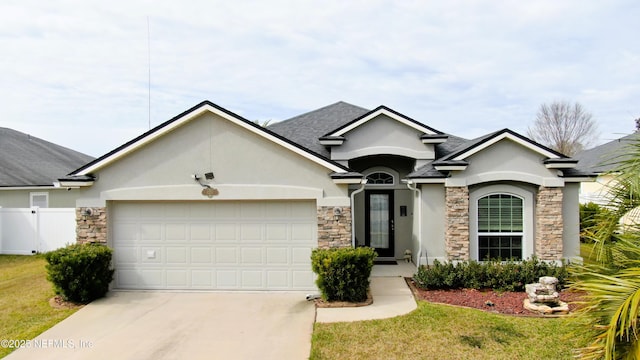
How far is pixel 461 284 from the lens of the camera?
1035 cm

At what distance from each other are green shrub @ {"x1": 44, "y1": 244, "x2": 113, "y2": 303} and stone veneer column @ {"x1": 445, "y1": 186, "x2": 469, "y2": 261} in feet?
30.3

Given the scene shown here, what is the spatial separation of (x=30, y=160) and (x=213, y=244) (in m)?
16.6

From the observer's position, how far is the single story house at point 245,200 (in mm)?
10172

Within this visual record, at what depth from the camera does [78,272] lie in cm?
930

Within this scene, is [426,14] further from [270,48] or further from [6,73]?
[6,73]

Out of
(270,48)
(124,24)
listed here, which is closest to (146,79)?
(124,24)

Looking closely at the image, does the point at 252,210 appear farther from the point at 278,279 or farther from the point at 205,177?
the point at 278,279

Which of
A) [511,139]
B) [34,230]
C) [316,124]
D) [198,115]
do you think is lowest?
[34,230]

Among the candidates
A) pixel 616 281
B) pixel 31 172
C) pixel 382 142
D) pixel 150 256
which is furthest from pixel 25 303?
pixel 31 172

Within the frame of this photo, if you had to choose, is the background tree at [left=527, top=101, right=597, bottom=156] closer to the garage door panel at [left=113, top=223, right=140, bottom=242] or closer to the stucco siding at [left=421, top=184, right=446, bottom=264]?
the stucco siding at [left=421, top=184, right=446, bottom=264]

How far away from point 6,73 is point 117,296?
10.1 m

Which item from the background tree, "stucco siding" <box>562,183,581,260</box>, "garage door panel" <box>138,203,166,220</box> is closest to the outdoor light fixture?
"garage door panel" <box>138,203,166,220</box>

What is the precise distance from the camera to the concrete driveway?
22.9 ft

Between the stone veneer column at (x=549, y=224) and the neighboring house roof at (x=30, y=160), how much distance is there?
19.8m
